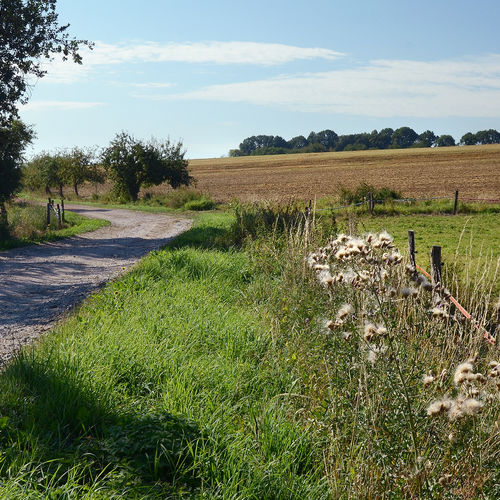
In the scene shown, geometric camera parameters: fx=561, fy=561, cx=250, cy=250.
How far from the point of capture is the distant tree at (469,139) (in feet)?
419

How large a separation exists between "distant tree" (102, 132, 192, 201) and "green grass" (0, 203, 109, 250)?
19.8m

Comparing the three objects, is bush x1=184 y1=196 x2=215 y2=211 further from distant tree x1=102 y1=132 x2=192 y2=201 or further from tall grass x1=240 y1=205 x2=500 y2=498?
tall grass x1=240 y1=205 x2=500 y2=498

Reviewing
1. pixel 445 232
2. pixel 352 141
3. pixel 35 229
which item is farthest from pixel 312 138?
pixel 35 229

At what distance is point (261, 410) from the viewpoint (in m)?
4.35


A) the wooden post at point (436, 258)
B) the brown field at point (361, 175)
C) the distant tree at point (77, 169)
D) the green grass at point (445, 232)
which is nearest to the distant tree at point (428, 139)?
the brown field at point (361, 175)

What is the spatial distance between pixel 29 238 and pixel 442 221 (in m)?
17.7

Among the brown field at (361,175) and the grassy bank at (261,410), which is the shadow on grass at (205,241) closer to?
the grassy bank at (261,410)

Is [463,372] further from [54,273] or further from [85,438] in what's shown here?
[54,273]

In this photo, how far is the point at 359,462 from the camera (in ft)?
11.7

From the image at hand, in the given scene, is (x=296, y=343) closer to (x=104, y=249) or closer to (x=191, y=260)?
(x=191, y=260)

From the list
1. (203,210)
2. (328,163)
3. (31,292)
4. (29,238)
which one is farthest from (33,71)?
(328,163)

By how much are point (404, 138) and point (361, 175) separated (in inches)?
2777

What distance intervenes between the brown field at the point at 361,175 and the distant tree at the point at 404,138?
37316mm

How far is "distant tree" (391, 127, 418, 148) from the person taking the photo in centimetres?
13462
